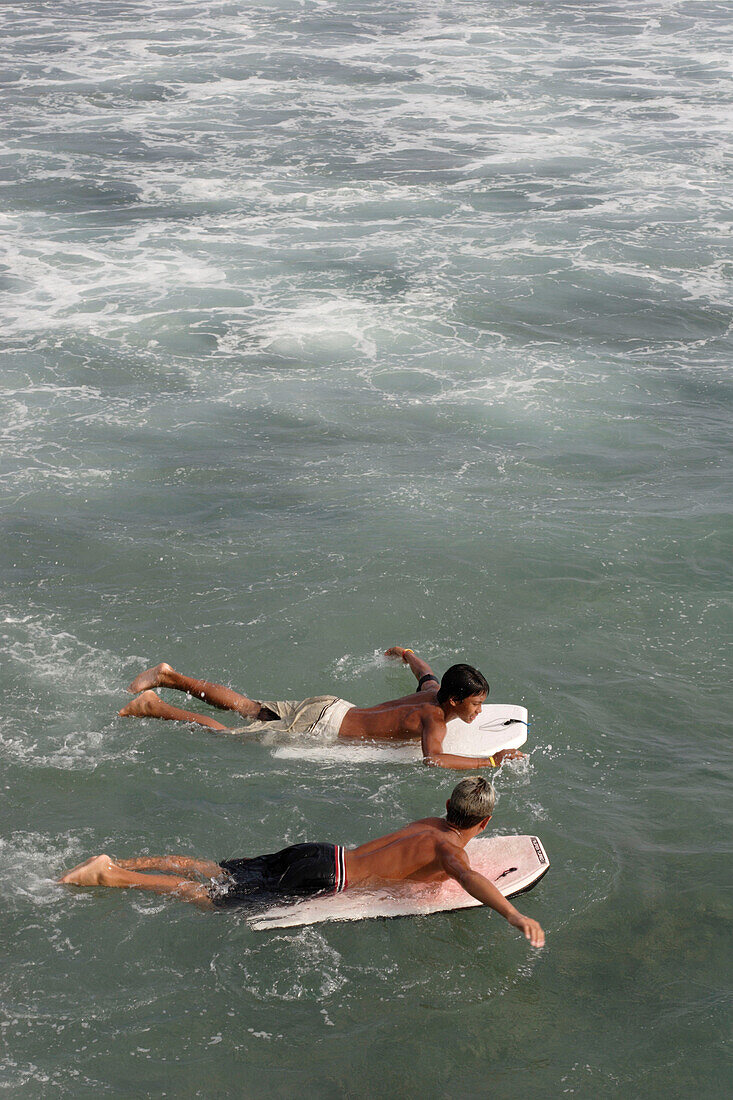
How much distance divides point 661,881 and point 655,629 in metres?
3.00

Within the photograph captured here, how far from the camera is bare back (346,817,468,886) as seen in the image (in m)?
5.80

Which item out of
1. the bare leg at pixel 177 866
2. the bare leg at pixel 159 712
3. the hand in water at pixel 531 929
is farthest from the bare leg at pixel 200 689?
the hand in water at pixel 531 929

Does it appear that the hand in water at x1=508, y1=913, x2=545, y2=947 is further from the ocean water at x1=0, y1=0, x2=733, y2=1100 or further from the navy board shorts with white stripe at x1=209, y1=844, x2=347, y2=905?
the navy board shorts with white stripe at x1=209, y1=844, x2=347, y2=905

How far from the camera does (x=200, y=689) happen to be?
7.48m

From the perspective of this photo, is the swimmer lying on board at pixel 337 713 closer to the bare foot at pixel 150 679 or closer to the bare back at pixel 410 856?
the bare foot at pixel 150 679

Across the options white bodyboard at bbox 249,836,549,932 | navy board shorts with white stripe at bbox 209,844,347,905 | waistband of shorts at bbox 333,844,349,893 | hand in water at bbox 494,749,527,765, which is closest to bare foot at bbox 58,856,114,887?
navy board shorts with white stripe at bbox 209,844,347,905

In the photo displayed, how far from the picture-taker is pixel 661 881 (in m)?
6.46

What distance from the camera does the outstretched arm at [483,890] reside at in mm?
5254

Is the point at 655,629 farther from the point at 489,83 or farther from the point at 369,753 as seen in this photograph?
the point at 489,83

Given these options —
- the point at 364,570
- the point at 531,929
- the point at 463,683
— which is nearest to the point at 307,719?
the point at 463,683

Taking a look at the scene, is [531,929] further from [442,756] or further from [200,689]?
[200,689]

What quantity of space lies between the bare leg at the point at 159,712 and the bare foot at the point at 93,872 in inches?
63.3

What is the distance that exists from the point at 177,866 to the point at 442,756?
6.25 ft

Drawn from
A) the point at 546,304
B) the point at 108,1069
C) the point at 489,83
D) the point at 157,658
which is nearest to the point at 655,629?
the point at 157,658
